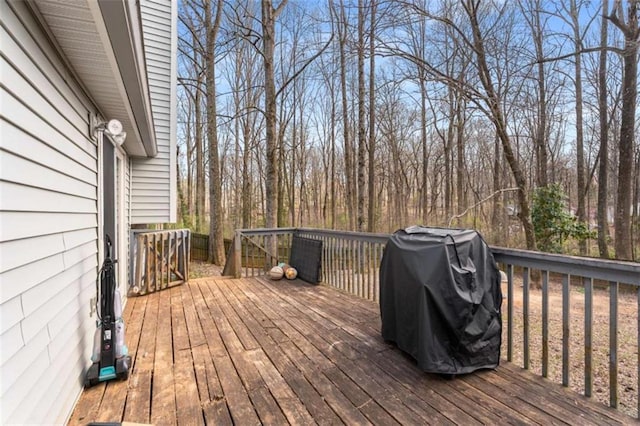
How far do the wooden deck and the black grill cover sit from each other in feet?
0.51

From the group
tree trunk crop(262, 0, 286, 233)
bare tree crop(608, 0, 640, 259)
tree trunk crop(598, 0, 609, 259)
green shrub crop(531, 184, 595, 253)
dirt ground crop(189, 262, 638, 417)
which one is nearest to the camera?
dirt ground crop(189, 262, 638, 417)

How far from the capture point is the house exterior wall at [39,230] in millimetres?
1360

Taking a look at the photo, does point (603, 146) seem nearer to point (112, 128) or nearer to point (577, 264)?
point (577, 264)

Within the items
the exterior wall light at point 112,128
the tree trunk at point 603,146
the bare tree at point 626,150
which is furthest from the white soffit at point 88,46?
the tree trunk at point 603,146

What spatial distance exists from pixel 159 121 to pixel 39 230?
488 cm

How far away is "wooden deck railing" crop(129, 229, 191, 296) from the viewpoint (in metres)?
4.73

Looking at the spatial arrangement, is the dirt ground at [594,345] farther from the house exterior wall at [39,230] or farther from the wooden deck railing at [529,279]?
the house exterior wall at [39,230]

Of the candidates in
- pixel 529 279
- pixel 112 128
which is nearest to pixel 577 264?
pixel 529 279

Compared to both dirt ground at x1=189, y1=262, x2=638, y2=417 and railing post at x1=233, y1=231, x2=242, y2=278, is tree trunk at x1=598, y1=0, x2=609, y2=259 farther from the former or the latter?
railing post at x1=233, y1=231, x2=242, y2=278

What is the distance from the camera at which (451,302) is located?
2.26 meters

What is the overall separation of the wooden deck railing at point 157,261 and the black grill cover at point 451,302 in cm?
377

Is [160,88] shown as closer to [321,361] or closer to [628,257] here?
[321,361]

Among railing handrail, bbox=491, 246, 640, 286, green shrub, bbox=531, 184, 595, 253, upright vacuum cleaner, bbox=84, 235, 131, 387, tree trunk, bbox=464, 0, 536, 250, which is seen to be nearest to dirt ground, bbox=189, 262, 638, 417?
railing handrail, bbox=491, 246, 640, 286

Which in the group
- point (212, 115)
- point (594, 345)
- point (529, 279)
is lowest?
point (594, 345)
